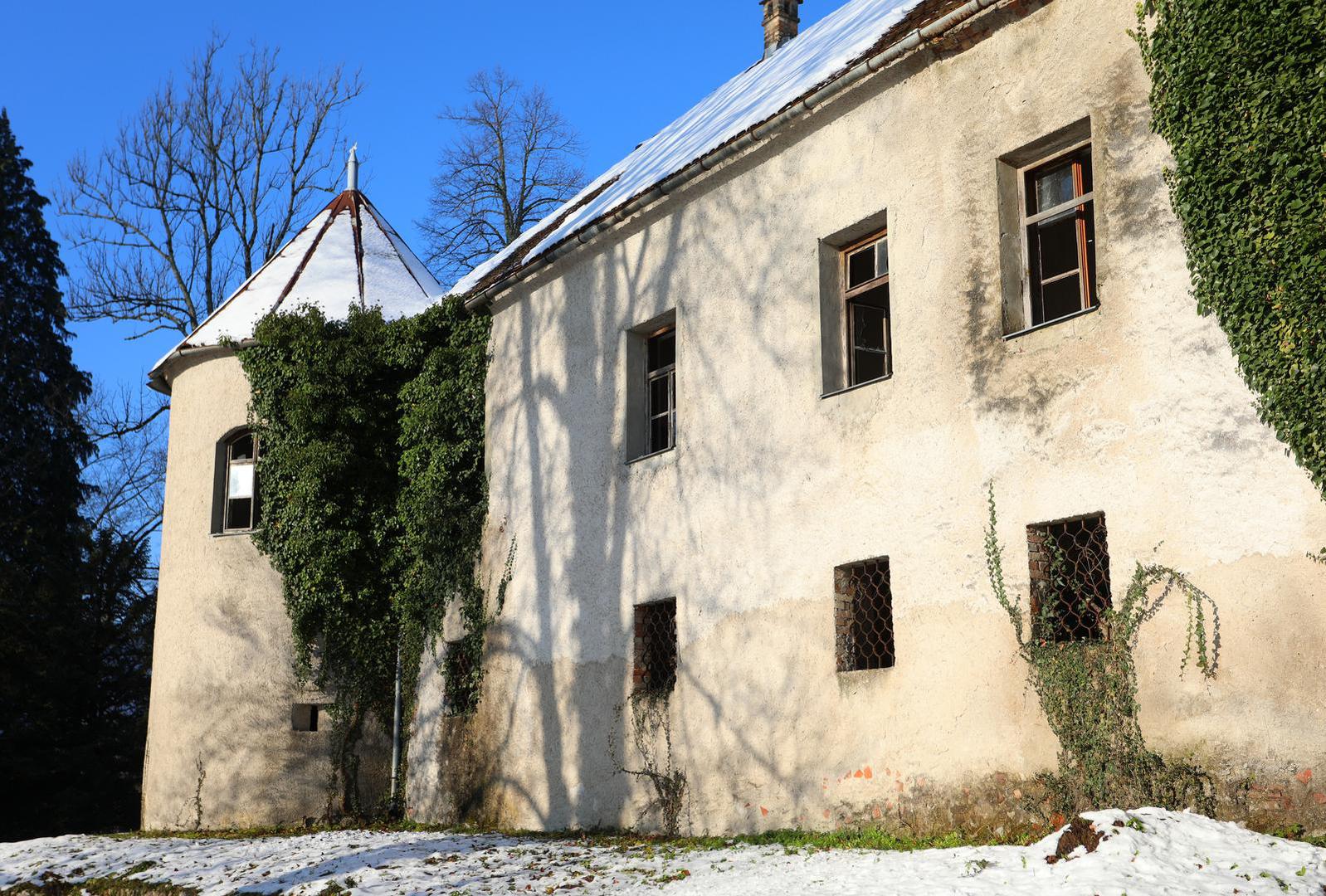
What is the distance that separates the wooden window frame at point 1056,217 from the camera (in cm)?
1003

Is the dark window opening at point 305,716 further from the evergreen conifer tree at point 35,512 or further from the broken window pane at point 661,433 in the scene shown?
the evergreen conifer tree at point 35,512

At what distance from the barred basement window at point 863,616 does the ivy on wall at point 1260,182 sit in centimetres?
361

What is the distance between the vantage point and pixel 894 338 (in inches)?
437

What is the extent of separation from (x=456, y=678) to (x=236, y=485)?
190 inches

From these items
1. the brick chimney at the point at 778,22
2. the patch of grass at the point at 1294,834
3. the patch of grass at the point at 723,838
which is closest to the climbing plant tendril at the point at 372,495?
the patch of grass at the point at 723,838

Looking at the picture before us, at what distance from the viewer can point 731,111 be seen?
15430 millimetres

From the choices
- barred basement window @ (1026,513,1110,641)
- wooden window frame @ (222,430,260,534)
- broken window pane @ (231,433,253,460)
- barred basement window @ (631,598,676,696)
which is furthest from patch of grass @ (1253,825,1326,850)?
broken window pane @ (231,433,253,460)

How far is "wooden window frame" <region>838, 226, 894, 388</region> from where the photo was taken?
1172 cm

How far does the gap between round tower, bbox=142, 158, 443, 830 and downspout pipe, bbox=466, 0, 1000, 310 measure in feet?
13.7

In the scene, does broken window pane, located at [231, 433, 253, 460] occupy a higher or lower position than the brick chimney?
lower

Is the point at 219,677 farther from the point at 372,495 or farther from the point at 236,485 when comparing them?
the point at 372,495

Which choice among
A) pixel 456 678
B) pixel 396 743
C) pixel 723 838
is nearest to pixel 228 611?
pixel 396 743

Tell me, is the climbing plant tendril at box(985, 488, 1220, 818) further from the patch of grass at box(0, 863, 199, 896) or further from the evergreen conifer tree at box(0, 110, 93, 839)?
the evergreen conifer tree at box(0, 110, 93, 839)

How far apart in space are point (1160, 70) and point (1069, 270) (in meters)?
1.66
